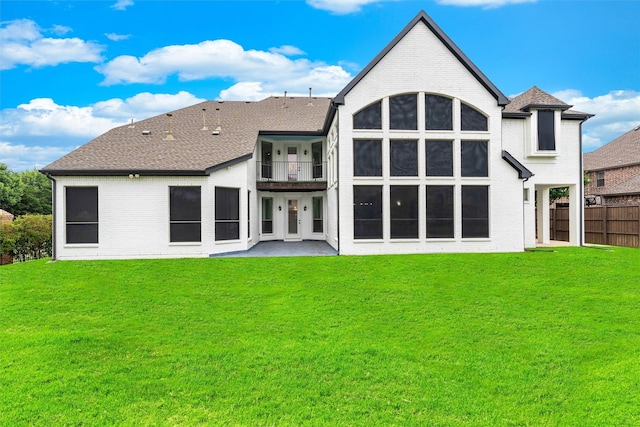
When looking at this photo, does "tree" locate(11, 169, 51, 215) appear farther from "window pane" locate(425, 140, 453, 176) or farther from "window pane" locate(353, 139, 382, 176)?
"window pane" locate(425, 140, 453, 176)

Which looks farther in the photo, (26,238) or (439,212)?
(26,238)

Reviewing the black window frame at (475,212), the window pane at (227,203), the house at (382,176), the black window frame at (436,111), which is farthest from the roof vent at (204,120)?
the black window frame at (475,212)

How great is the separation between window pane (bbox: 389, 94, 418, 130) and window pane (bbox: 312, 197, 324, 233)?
25.0 feet

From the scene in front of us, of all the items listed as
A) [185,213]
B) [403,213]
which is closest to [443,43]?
[403,213]

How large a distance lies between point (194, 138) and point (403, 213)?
37.0ft

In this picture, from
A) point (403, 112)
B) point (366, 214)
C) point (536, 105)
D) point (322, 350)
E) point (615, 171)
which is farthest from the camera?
point (615, 171)

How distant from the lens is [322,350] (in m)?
6.59

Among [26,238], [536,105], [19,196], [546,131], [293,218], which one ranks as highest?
[536,105]

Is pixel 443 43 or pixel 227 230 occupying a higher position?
pixel 443 43

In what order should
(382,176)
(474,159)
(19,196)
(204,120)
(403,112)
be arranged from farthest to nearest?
(19,196) < (204,120) < (474,159) < (403,112) < (382,176)

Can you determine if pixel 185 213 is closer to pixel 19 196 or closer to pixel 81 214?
pixel 81 214

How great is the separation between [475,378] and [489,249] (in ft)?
41.3

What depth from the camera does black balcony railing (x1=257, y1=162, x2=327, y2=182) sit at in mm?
22964

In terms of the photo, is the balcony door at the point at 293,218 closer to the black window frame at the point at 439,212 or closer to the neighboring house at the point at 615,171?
the black window frame at the point at 439,212
